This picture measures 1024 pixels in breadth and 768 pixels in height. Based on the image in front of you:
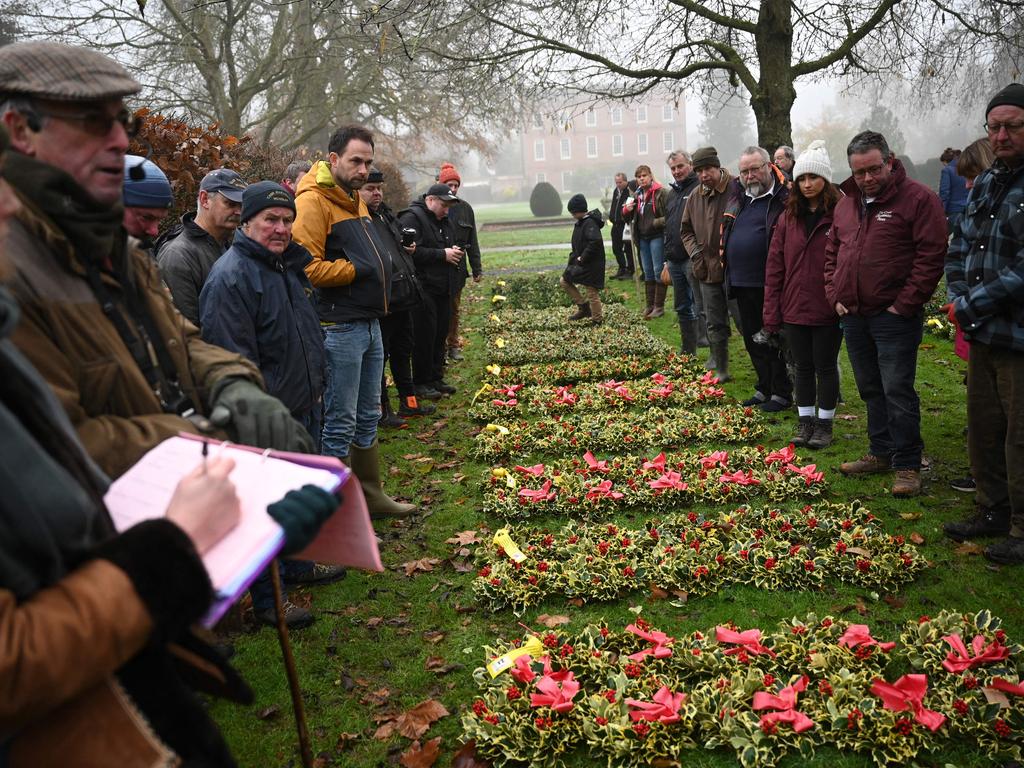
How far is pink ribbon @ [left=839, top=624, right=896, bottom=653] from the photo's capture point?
141 inches

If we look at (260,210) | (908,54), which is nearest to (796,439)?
(260,210)

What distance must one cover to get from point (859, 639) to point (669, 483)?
225 cm

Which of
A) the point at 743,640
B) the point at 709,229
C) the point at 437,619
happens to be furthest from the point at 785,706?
the point at 709,229

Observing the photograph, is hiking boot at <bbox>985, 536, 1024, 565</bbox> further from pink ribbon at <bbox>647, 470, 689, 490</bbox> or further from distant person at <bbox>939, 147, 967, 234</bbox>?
distant person at <bbox>939, 147, 967, 234</bbox>

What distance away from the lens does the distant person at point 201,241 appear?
175 inches

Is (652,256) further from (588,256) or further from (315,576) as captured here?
(315,576)

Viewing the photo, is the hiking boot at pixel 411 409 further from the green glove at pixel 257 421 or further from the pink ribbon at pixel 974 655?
the green glove at pixel 257 421

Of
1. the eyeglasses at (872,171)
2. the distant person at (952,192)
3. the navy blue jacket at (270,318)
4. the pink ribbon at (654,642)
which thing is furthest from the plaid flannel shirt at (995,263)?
the distant person at (952,192)

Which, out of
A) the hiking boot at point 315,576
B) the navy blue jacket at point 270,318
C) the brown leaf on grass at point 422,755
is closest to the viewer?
the brown leaf on grass at point 422,755

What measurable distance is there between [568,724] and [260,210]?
305cm

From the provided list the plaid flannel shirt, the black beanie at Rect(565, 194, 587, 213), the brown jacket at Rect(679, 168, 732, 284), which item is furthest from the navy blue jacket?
the black beanie at Rect(565, 194, 587, 213)

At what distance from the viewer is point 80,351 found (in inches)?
68.0

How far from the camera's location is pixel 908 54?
1372 centimetres

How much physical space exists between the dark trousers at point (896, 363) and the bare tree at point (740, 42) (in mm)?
7395
